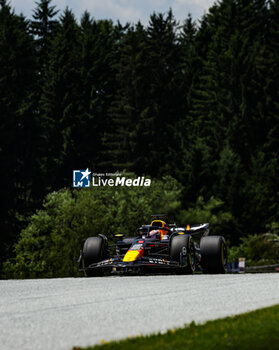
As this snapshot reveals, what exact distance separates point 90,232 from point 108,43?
36396 millimetres

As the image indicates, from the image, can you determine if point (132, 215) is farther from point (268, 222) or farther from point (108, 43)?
point (108, 43)

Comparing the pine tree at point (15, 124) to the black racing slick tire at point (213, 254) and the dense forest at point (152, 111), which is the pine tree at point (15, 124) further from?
the black racing slick tire at point (213, 254)

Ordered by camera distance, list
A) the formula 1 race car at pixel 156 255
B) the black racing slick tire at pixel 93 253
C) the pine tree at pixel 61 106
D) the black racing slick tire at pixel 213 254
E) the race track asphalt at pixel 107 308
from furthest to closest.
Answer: the pine tree at pixel 61 106
the black racing slick tire at pixel 93 253
the black racing slick tire at pixel 213 254
the formula 1 race car at pixel 156 255
the race track asphalt at pixel 107 308

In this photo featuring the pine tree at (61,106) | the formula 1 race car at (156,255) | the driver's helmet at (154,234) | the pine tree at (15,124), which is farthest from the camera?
the pine tree at (61,106)

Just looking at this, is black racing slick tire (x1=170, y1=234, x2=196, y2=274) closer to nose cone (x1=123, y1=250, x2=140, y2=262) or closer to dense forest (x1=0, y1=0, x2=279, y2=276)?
nose cone (x1=123, y1=250, x2=140, y2=262)

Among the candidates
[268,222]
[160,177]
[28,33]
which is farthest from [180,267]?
[28,33]

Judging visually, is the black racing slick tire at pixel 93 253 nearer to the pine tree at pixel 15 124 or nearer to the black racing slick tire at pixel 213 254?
the black racing slick tire at pixel 213 254

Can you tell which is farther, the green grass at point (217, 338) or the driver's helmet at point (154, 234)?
the driver's helmet at point (154, 234)

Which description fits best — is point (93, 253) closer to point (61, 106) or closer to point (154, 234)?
point (154, 234)

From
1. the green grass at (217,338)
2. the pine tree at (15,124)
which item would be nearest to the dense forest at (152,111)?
the pine tree at (15,124)

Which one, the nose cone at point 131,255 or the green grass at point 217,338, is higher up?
the green grass at point 217,338

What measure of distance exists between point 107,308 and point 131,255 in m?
9.71

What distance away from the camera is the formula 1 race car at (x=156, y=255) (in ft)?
65.9

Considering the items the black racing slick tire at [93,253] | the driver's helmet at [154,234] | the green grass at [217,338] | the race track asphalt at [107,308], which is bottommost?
the black racing slick tire at [93,253]
